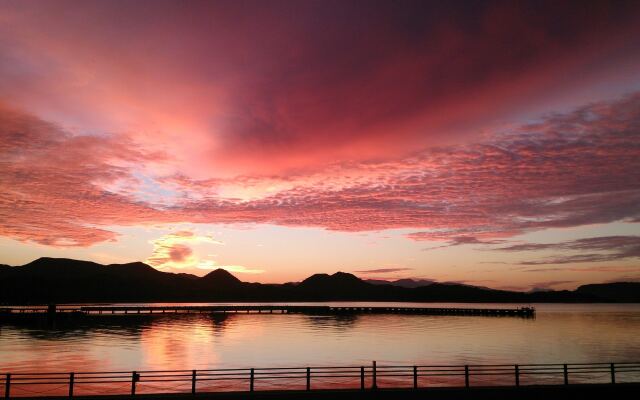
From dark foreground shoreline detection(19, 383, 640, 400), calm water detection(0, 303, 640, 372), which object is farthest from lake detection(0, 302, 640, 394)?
dark foreground shoreline detection(19, 383, 640, 400)

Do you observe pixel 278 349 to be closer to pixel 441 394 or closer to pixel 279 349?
pixel 279 349

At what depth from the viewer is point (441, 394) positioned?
30.8 meters

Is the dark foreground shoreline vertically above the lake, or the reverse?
the dark foreground shoreline

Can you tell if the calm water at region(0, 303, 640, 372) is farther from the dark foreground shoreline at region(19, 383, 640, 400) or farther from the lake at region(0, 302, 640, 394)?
the dark foreground shoreline at region(19, 383, 640, 400)

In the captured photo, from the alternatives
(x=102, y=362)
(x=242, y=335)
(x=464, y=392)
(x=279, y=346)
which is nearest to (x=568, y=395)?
(x=464, y=392)

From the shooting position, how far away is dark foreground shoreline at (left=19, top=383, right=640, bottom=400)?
29.3 metres

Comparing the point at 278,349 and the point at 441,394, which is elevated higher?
the point at 441,394

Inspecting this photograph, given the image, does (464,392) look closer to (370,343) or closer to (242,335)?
(370,343)

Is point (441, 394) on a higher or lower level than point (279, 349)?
higher

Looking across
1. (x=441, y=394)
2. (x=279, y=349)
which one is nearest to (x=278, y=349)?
(x=279, y=349)

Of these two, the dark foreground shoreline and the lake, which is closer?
the dark foreground shoreline

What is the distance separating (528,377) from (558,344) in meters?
48.7

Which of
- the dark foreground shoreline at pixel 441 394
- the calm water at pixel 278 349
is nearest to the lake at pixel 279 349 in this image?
the calm water at pixel 278 349

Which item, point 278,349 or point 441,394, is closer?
point 441,394
